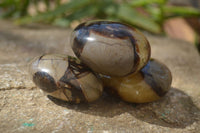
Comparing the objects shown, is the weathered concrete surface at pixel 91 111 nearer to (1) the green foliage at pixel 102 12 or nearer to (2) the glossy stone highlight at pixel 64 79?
(2) the glossy stone highlight at pixel 64 79

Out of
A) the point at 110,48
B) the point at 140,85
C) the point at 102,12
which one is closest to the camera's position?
the point at 110,48

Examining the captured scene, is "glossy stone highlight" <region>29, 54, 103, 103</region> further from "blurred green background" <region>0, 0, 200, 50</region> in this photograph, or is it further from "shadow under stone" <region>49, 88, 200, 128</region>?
"blurred green background" <region>0, 0, 200, 50</region>

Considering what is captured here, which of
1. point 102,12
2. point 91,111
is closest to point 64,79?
point 91,111

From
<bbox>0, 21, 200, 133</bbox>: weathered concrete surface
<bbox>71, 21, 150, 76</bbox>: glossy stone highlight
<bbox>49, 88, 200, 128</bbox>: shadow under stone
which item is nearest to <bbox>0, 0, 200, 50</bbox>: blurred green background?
<bbox>0, 21, 200, 133</bbox>: weathered concrete surface

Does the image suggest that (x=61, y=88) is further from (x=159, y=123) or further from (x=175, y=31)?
(x=175, y=31)

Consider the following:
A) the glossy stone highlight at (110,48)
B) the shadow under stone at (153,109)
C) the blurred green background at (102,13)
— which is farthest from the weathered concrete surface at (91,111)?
the blurred green background at (102,13)

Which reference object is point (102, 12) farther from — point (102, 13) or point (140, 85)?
point (140, 85)
